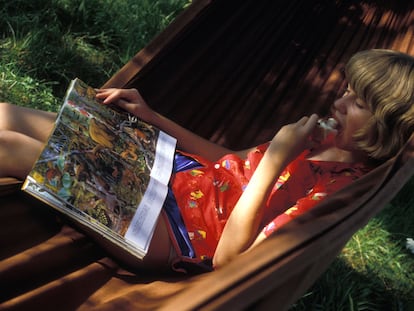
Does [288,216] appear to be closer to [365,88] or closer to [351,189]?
[351,189]

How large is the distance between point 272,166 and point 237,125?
0.71 meters

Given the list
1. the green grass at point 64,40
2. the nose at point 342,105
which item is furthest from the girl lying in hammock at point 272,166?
the green grass at point 64,40

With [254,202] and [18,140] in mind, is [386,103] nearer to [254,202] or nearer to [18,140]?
[254,202]

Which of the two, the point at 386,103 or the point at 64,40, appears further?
the point at 64,40

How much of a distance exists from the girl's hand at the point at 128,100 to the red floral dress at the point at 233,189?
25cm

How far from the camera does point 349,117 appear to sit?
1.58 metres

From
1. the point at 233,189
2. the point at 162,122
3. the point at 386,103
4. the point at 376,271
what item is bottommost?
the point at 376,271

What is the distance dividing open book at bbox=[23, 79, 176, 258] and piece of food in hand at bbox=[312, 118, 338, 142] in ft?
1.49

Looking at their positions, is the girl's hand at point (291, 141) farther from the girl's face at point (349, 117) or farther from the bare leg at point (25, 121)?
the bare leg at point (25, 121)

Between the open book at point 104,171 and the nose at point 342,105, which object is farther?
the nose at point 342,105

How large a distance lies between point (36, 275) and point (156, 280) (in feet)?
0.98

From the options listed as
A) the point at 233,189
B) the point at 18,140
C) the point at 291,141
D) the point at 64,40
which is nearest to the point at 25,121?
the point at 18,140

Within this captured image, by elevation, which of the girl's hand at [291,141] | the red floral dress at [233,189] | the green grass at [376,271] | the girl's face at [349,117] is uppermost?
the girl's face at [349,117]

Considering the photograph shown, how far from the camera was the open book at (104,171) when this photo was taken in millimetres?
1362
